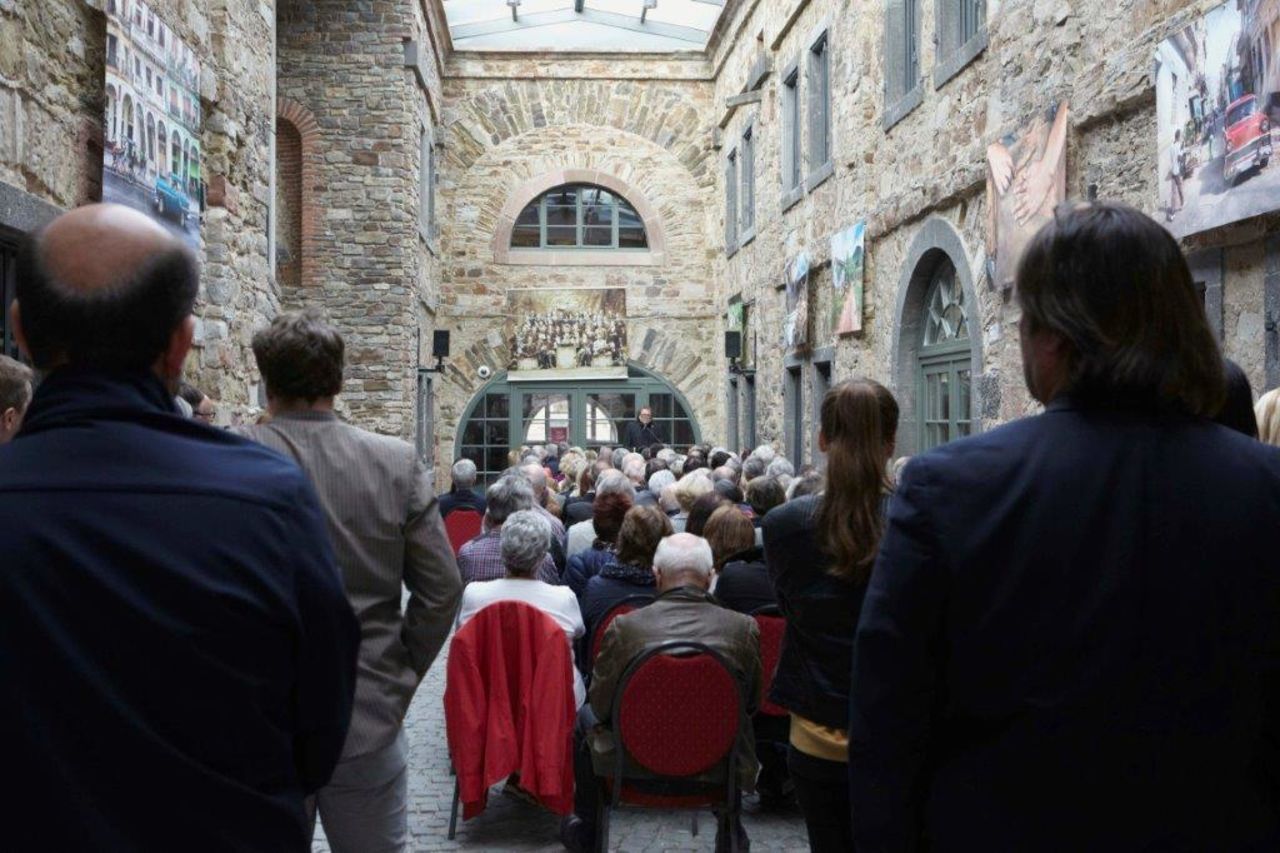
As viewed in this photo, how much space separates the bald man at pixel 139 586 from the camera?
1.38m

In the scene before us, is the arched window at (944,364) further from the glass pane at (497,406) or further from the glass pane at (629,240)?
the glass pane at (629,240)

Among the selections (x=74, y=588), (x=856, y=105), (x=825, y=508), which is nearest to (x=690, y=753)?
(x=825, y=508)

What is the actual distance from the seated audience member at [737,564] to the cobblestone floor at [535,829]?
806 millimetres

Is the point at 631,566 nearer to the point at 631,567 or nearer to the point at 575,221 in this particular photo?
the point at 631,567

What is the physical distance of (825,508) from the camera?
280 centimetres

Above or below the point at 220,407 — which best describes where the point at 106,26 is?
above

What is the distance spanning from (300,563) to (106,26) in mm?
4924

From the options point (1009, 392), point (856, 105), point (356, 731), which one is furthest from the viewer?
point (856, 105)

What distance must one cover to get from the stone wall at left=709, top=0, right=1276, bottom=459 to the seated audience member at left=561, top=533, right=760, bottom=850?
2.43 meters

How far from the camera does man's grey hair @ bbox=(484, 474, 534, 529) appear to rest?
237 inches

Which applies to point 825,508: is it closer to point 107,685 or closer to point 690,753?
point 690,753

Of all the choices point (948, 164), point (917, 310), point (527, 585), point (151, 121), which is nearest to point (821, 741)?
point (527, 585)

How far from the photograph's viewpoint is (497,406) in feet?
67.6

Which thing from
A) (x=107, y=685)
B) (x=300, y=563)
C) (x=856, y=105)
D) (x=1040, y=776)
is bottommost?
(x=1040, y=776)
